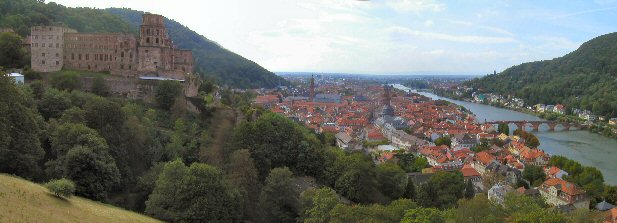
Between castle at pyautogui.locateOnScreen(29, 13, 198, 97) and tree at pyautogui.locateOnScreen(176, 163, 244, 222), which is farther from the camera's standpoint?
castle at pyautogui.locateOnScreen(29, 13, 198, 97)

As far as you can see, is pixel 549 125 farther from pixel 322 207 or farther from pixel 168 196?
pixel 168 196

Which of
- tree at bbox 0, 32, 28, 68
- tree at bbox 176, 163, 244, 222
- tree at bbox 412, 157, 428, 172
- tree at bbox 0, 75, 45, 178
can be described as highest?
tree at bbox 0, 32, 28, 68

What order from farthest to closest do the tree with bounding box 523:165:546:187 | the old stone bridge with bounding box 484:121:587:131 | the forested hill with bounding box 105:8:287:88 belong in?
the forested hill with bounding box 105:8:287:88
the old stone bridge with bounding box 484:121:587:131
the tree with bounding box 523:165:546:187

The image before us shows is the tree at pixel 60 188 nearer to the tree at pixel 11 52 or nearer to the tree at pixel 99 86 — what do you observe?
the tree at pixel 99 86

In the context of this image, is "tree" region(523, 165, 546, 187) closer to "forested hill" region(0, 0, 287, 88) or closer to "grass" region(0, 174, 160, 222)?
"grass" region(0, 174, 160, 222)

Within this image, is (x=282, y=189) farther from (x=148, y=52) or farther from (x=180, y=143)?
(x=148, y=52)

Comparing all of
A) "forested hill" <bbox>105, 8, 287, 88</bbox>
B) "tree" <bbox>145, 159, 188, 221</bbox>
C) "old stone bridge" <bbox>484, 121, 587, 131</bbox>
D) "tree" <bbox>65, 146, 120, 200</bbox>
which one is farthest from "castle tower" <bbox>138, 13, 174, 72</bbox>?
"forested hill" <bbox>105, 8, 287, 88</bbox>
